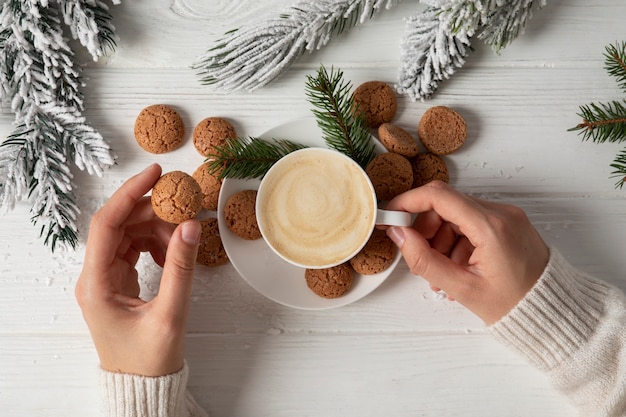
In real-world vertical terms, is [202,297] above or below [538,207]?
below

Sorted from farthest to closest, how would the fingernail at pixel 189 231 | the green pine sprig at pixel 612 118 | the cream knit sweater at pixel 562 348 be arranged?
the green pine sprig at pixel 612 118
the cream knit sweater at pixel 562 348
the fingernail at pixel 189 231

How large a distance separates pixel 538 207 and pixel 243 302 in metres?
0.67

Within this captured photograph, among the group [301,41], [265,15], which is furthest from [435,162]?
[265,15]

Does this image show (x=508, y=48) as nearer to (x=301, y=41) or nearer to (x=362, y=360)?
(x=301, y=41)

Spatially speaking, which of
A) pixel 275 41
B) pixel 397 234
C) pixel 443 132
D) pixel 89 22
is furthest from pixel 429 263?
pixel 89 22

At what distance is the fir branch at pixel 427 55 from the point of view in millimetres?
1139

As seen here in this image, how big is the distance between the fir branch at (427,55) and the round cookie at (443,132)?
6 centimetres

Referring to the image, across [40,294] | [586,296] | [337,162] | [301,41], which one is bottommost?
[40,294]

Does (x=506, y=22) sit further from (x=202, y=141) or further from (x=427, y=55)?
(x=202, y=141)

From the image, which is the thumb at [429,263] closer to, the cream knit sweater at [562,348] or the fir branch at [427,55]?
the cream knit sweater at [562,348]

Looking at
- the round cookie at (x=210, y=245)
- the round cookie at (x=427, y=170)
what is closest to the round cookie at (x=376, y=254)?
the round cookie at (x=427, y=170)

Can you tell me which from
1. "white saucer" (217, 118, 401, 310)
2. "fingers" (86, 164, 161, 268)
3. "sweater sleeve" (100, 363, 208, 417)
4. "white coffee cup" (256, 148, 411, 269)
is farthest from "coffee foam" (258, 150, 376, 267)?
"sweater sleeve" (100, 363, 208, 417)

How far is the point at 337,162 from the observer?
1.04 m

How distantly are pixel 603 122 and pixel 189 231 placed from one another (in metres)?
0.86
